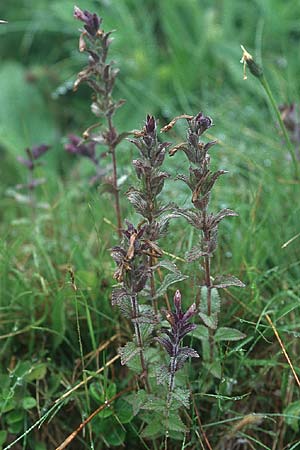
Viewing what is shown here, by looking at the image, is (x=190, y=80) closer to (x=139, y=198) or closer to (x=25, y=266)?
(x=25, y=266)

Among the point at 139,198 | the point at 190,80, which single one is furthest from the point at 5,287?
the point at 190,80

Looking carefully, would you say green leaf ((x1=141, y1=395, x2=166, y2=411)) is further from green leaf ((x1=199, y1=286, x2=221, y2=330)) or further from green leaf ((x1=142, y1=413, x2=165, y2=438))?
green leaf ((x1=199, y1=286, x2=221, y2=330))

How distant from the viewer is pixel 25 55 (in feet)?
13.7

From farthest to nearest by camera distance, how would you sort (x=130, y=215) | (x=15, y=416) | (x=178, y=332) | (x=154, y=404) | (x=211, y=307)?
1. (x=130, y=215)
2. (x=15, y=416)
3. (x=211, y=307)
4. (x=154, y=404)
5. (x=178, y=332)

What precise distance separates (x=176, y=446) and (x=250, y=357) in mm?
337

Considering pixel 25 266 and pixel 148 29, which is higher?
pixel 148 29

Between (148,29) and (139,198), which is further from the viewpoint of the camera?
(148,29)

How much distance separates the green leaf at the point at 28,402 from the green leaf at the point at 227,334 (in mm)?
522

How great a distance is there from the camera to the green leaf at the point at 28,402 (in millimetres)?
1779

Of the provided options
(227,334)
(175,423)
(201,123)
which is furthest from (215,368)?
(201,123)

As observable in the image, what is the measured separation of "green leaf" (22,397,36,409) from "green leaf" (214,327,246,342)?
522mm

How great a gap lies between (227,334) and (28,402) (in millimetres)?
570

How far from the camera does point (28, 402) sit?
5.88 ft

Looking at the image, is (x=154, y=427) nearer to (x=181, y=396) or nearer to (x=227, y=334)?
(x=181, y=396)
